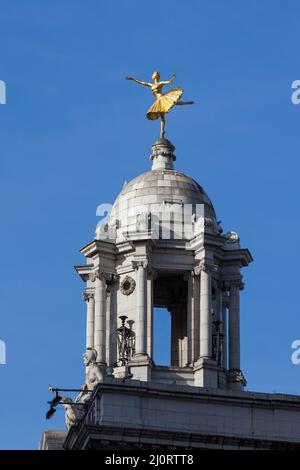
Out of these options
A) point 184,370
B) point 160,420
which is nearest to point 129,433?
point 160,420

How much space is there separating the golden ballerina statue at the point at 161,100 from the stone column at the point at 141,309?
1013cm

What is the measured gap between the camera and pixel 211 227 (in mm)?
108625

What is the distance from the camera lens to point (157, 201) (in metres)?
110

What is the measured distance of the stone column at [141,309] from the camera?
105 m

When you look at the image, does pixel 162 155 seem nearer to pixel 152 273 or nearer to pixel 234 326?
pixel 152 273

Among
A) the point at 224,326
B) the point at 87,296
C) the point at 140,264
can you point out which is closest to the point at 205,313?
the point at 224,326

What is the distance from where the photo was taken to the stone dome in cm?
10906

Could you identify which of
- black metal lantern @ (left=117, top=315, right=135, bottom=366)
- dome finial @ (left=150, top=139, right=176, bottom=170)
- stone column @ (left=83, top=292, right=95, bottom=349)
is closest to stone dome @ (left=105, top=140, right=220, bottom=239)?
dome finial @ (left=150, top=139, right=176, bottom=170)

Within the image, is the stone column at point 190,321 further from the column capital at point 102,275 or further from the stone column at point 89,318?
the stone column at point 89,318

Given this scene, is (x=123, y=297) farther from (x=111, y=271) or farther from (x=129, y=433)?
(x=129, y=433)

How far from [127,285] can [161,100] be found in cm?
1175

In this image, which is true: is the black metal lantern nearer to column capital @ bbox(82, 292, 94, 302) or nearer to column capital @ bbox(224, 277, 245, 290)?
column capital @ bbox(82, 292, 94, 302)

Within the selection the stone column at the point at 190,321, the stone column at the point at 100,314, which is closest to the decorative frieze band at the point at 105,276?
the stone column at the point at 100,314

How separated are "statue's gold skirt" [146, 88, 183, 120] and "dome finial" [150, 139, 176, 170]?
1.62 m
